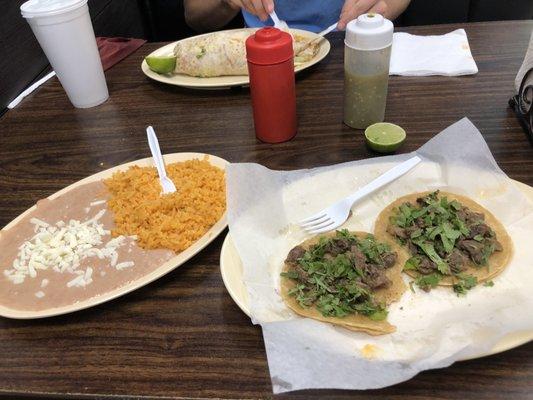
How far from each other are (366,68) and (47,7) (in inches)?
46.5

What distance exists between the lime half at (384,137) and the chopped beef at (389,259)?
17.5 inches

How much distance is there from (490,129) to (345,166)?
1.89 feet

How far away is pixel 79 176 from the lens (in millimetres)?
1553

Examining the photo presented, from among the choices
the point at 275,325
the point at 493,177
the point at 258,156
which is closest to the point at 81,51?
the point at 258,156

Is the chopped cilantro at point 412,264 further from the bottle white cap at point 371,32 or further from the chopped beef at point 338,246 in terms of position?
the bottle white cap at point 371,32

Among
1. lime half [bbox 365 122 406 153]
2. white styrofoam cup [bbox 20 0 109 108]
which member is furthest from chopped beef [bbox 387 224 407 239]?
white styrofoam cup [bbox 20 0 109 108]

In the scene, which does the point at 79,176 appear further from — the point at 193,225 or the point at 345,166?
the point at 345,166

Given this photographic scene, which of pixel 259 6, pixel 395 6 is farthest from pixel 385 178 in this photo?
pixel 395 6

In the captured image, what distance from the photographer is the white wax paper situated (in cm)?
86

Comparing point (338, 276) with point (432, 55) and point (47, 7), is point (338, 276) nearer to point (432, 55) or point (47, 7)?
point (432, 55)

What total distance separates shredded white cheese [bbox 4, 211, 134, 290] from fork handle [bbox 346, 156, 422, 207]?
64cm

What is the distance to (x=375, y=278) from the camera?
41.6 inches

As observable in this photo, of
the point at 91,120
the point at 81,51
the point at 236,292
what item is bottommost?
the point at 91,120

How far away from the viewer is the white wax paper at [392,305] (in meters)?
0.86
